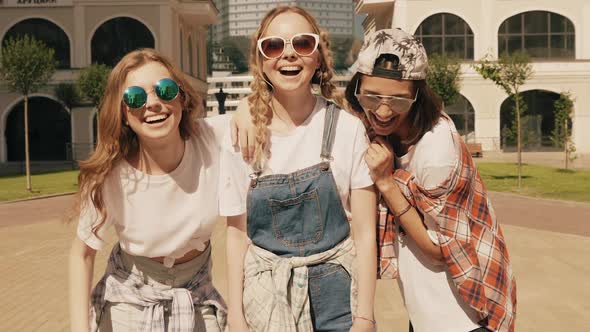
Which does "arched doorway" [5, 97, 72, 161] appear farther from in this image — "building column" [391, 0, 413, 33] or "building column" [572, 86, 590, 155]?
"building column" [572, 86, 590, 155]

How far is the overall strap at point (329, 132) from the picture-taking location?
279 cm

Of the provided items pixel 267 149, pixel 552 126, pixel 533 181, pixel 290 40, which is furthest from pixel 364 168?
pixel 552 126

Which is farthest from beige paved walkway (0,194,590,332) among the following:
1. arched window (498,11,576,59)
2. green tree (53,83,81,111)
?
arched window (498,11,576,59)

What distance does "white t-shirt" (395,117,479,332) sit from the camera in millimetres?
2752

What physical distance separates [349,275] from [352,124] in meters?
0.57

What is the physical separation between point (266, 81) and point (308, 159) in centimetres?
37

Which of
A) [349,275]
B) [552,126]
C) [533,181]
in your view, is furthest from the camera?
[552,126]

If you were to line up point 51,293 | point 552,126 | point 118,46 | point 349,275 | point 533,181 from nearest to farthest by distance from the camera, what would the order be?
1. point 349,275
2. point 51,293
3. point 533,181
4. point 118,46
5. point 552,126

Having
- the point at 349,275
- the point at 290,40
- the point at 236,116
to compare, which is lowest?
the point at 349,275

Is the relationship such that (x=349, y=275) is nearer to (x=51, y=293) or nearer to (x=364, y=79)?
(x=364, y=79)

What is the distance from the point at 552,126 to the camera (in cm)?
4056

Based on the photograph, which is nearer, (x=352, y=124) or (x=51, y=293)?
(x=352, y=124)

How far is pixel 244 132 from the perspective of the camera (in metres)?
2.84

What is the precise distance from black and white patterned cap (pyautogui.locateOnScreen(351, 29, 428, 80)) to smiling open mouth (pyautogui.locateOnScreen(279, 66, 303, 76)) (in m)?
0.23
